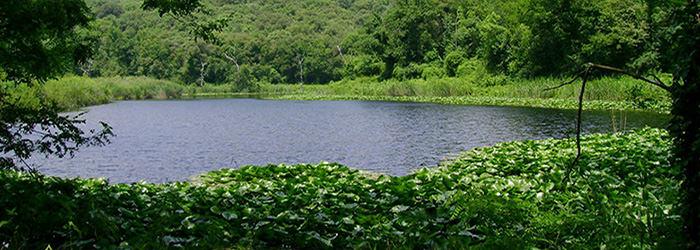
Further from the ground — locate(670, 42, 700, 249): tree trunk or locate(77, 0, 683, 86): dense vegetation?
locate(77, 0, 683, 86): dense vegetation

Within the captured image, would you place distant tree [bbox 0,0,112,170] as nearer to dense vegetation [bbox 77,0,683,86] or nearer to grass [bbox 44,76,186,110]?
dense vegetation [bbox 77,0,683,86]

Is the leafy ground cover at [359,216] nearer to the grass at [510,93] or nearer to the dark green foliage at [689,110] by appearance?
the dark green foliage at [689,110]

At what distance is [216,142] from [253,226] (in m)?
15.9

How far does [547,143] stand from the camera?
14.5 metres

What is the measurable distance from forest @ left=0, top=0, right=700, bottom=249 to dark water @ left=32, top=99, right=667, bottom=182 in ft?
0.40

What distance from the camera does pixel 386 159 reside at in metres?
16.0

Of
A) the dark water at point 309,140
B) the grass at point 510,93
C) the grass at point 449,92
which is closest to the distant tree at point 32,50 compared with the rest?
the dark water at point 309,140

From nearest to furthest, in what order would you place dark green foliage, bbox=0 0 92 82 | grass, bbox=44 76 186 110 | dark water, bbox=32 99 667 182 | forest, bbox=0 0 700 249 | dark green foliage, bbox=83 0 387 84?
forest, bbox=0 0 700 249 → dark green foliage, bbox=0 0 92 82 → dark water, bbox=32 99 667 182 → grass, bbox=44 76 186 110 → dark green foliage, bbox=83 0 387 84

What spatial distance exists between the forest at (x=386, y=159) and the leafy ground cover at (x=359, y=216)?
0.03m

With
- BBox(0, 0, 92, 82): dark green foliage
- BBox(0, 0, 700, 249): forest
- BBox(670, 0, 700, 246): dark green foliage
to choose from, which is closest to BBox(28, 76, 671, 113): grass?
BBox(0, 0, 700, 249): forest

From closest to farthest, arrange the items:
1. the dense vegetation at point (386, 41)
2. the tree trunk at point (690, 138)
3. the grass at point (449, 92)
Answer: the tree trunk at point (690, 138) < the grass at point (449, 92) < the dense vegetation at point (386, 41)

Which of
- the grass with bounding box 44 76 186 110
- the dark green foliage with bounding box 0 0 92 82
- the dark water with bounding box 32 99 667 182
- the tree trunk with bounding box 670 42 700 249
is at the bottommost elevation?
the dark water with bounding box 32 99 667 182

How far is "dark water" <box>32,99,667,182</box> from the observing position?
50.5 ft

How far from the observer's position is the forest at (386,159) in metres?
4.58
